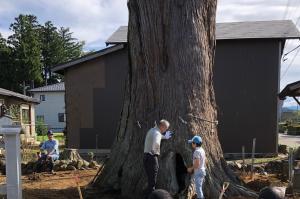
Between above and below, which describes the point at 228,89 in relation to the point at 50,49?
below

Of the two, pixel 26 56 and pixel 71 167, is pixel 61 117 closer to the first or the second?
pixel 26 56

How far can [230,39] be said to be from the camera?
21.0 metres

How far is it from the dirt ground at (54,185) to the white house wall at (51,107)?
44.5 meters

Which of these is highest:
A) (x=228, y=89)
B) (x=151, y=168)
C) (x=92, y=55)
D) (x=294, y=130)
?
(x=92, y=55)

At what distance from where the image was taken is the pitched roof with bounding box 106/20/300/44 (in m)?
20.8

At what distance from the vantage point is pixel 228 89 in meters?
21.3

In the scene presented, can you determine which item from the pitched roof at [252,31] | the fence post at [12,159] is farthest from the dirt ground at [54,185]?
the pitched roof at [252,31]

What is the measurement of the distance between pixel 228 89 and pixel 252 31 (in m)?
3.06

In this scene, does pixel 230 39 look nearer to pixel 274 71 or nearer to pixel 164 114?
pixel 274 71

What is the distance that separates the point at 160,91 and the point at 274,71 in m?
12.0

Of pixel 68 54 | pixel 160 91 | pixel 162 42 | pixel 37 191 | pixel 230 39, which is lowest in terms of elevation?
pixel 37 191

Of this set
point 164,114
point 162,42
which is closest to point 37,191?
point 164,114

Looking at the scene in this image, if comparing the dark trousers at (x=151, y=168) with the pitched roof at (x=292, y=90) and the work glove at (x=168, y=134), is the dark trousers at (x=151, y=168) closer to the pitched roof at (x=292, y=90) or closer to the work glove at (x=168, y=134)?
the work glove at (x=168, y=134)

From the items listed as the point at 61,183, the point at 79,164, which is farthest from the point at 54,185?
the point at 79,164
